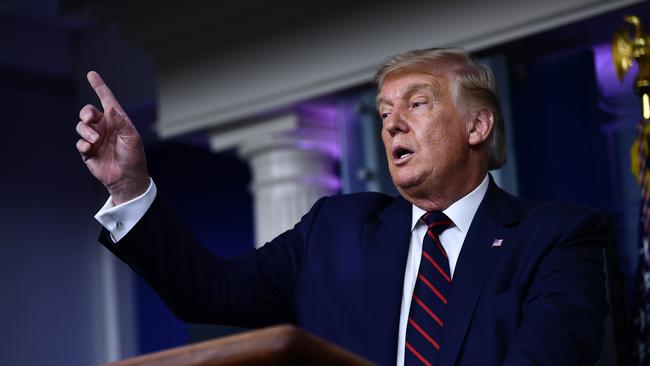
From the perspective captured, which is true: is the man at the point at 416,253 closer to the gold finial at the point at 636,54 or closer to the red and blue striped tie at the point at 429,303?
the red and blue striped tie at the point at 429,303

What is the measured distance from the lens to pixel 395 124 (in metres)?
2.11

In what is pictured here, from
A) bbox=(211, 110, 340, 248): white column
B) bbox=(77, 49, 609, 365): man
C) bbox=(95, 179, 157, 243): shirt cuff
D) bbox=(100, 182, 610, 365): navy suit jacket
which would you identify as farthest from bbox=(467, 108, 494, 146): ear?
bbox=(211, 110, 340, 248): white column

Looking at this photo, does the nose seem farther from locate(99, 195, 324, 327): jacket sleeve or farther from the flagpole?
the flagpole

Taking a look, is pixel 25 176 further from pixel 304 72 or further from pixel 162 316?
pixel 304 72

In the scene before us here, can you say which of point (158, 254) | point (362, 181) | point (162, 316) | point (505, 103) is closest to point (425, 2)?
point (505, 103)

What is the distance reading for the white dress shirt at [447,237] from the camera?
1935mm

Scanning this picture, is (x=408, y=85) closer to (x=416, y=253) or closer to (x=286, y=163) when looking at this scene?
(x=416, y=253)

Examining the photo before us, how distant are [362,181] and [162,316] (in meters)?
1.84

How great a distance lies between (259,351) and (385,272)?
0.89m

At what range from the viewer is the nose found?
6.91 ft

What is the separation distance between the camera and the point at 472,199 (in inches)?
82.4

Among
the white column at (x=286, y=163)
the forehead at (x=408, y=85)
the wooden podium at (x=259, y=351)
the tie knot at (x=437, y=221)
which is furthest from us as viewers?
the white column at (x=286, y=163)

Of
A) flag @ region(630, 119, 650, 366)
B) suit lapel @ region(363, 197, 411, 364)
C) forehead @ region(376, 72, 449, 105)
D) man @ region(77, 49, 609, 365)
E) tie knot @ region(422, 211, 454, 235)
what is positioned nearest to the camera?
man @ region(77, 49, 609, 365)

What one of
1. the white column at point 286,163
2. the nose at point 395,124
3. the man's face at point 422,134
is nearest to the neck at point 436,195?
the man's face at point 422,134
